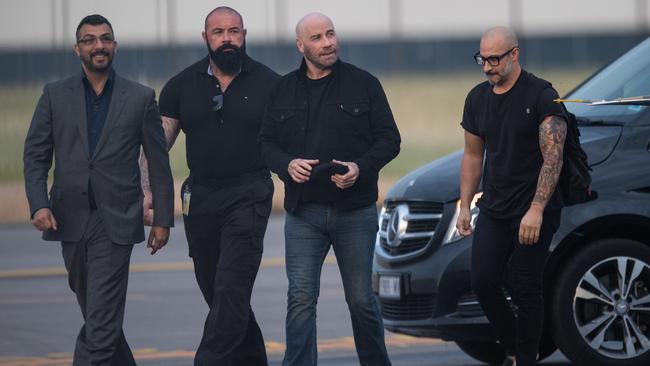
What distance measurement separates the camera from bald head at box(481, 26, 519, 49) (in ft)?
24.4

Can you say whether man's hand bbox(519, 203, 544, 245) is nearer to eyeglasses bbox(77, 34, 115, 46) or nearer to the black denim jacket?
the black denim jacket

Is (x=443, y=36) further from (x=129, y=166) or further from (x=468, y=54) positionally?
(x=129, y=166)

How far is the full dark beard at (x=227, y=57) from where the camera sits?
8.13m

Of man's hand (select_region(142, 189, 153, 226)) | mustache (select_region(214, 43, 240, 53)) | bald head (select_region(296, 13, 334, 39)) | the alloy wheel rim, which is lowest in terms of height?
the alloy wheel rim

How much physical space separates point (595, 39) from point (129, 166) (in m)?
37.4

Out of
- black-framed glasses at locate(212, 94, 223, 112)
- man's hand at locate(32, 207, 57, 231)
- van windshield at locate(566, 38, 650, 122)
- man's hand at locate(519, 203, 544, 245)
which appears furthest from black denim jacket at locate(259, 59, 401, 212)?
van windshield at locate(566, 38, 650, 122)

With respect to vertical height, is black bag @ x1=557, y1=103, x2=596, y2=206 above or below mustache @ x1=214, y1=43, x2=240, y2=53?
below

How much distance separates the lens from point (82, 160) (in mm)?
7477

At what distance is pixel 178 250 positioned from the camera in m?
17.6

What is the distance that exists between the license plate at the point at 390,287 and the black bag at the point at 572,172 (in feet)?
4.67

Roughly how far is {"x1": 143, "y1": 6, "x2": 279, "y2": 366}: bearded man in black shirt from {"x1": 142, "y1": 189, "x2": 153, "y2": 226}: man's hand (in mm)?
81

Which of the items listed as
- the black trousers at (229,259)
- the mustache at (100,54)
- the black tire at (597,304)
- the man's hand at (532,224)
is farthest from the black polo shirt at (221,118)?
the black tire at (597,304)

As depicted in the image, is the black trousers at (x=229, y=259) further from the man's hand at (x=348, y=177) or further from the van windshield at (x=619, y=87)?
the van windshield at (x=619, y=87)

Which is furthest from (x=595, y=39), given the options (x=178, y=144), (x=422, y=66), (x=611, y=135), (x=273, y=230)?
(x=611, y=135)
